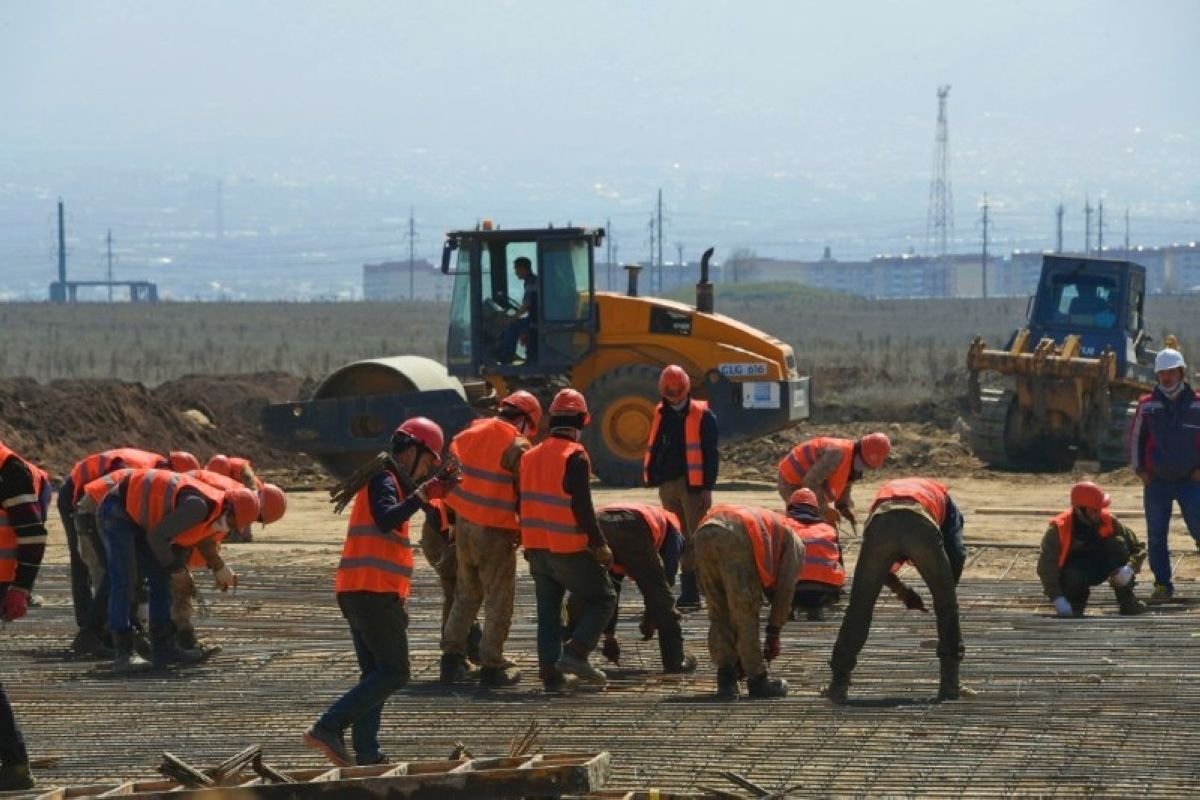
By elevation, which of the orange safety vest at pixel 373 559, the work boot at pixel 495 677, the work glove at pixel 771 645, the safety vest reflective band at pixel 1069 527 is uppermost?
the orange safety vest at pixel 373 559

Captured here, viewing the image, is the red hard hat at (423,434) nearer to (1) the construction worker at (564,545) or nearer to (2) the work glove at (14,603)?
(1) the construction worker at (564,545)

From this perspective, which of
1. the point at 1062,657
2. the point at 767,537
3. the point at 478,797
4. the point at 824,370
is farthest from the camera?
the point at 824,370

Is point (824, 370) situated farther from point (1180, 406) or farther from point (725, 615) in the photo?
point (725, 615)

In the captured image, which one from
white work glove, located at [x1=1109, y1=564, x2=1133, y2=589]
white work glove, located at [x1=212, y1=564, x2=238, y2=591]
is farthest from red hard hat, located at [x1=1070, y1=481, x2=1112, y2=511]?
white work glove, located at [x1=212, y1=564, x2=238, y2=591]

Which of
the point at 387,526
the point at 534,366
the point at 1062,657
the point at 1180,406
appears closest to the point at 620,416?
the point at 534,366

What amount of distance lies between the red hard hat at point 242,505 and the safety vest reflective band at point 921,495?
3.60 metres

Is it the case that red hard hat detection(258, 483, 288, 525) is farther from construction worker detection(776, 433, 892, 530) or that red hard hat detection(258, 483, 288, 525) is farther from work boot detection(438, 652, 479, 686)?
construction worker detection(776, 433, 892, 530)

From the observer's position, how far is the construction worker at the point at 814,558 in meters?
13.6

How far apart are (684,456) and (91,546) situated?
13.1 ft

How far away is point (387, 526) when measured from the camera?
9.80 m

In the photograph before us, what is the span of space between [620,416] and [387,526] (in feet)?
43.7

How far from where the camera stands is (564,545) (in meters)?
11.8

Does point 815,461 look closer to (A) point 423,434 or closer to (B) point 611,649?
(B) point 611,649

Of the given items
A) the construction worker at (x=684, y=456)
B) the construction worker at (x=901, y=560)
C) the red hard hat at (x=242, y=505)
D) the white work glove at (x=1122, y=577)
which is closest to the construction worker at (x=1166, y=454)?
the white work glove at (x=1122, y=577)
